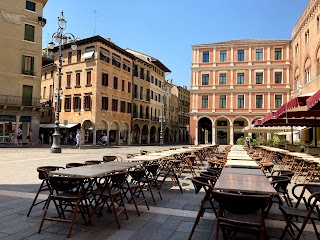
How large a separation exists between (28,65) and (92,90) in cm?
703

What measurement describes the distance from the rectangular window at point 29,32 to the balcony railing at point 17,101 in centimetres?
620

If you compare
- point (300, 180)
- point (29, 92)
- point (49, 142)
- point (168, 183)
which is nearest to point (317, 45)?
point (300, 180)

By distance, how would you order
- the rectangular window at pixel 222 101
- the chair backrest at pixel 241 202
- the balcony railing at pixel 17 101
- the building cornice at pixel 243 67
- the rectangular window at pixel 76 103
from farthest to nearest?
the rectangular window at pixel 222 101, the building cornice at pixel 243 67, the rectangular window at pixel 76 103, the balcony railing at pixel 17 101, the chair backrest at pixel 241 202

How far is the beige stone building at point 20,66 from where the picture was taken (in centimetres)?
2838

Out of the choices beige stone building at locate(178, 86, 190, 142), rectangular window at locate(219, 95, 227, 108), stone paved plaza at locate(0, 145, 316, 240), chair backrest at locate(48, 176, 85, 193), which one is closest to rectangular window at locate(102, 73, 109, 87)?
rectangular window at locate(219, 95, 227, 108)

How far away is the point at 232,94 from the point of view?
40844mm

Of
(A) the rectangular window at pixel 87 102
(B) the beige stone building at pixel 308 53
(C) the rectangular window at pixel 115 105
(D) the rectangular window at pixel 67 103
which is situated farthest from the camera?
(C) the rectangular window at pixel 115 105

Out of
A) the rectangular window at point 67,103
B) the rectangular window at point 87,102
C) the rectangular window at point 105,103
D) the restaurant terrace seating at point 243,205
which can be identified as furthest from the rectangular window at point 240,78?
the restaurant terrace seating at point 243,205

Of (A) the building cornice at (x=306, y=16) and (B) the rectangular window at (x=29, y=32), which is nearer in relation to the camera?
(A) the building cornice at (x=306, y=16)

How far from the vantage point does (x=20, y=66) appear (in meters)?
29.4

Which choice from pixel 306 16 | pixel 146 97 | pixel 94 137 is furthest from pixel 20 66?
pixel 306 16

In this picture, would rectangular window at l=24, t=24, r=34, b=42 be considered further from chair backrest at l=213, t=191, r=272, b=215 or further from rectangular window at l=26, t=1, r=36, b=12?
chair backrest at l=213, t=191, r=272, b=215

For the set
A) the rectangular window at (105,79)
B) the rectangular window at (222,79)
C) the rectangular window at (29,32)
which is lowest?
the rectangular window at (105,79)

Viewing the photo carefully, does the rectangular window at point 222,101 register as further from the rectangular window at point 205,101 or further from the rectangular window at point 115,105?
the rectangular window at point 115,105
